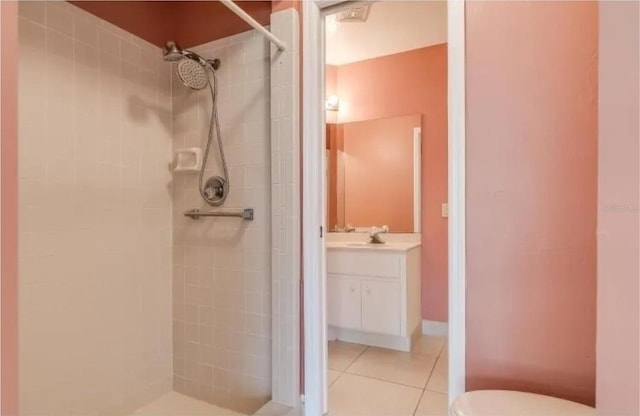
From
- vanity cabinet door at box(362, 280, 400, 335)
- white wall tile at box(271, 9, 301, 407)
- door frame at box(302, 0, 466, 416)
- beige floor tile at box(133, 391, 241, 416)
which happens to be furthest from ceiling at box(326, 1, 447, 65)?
beige floor tile at box(133, 391, 241, 416)

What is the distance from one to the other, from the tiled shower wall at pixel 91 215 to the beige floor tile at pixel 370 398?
102 centimetres

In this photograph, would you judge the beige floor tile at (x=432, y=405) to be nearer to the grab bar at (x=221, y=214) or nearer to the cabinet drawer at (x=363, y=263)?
the cabinet drawer at (x=363, y=263)

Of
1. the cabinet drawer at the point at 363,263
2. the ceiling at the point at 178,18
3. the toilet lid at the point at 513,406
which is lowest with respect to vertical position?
the toilet lid at the point at 513,406

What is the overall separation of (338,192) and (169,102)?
1593mm

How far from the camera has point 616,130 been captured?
438 millimetres

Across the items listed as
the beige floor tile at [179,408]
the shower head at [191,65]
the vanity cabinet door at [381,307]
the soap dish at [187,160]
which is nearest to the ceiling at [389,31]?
the shower head at [191,65]

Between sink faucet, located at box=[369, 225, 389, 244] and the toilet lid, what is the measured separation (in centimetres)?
169

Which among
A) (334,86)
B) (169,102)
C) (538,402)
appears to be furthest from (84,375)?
(334,86)

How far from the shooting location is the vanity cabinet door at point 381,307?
2346 mm

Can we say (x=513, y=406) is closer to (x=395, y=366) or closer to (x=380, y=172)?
(x=395, y=366)

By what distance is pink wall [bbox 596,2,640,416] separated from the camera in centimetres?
41

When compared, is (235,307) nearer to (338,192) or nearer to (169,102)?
(169,102)

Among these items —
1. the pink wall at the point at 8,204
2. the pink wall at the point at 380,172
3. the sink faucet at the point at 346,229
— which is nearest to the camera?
the pink wall at the point at 8,204

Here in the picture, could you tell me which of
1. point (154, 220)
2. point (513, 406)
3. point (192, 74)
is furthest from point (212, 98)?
point (513, 406)
